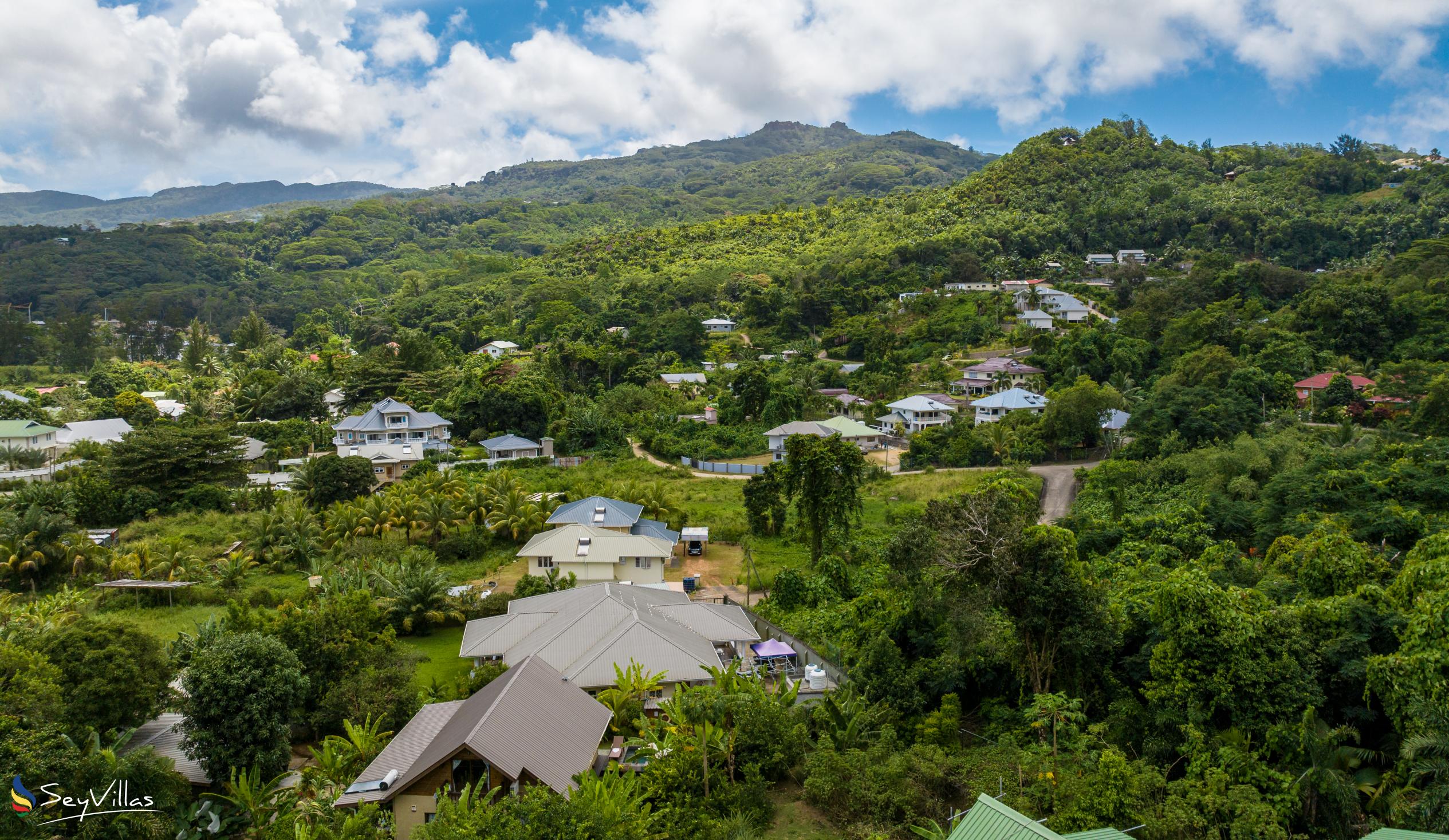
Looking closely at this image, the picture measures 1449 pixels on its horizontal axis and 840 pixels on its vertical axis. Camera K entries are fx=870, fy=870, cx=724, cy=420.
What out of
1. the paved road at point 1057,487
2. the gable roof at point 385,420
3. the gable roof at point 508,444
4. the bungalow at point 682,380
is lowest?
the paved road at point 1057,487

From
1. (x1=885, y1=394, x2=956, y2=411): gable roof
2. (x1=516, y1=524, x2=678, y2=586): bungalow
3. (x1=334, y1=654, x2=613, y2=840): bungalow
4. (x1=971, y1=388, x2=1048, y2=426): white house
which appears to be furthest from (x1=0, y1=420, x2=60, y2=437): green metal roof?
(x1=971, y1=388, x2=1048, y2=426): white house

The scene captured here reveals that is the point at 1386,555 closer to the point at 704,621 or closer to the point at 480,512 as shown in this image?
the point at 704,621

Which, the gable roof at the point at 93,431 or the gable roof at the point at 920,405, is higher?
the gable roof at the point at 920,405

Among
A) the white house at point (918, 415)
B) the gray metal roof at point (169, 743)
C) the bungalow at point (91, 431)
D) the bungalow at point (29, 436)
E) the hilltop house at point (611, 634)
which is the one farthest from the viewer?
the white house at point (918, 415)

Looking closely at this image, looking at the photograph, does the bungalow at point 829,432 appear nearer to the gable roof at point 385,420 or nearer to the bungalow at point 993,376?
the bungalow at point 993,376

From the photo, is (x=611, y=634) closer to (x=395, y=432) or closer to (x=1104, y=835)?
(x=1104, y=835)

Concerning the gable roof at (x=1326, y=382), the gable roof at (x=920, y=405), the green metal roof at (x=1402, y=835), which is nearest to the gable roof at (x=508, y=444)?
the gable roof at (x=920, y=405)
